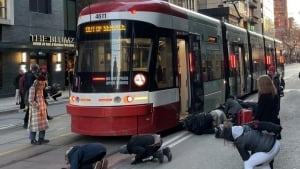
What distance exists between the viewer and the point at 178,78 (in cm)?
1132

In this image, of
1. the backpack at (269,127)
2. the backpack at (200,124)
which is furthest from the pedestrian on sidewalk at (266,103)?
the backpack at (200,124)

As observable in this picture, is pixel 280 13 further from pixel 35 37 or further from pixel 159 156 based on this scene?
pixel 159 156

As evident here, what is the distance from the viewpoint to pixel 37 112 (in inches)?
401

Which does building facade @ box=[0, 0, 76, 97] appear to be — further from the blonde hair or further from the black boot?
the blonde hair

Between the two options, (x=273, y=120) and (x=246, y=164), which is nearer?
(x=246, y=164)

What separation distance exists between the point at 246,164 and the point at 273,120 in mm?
1049

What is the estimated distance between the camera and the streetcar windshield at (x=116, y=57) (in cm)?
995

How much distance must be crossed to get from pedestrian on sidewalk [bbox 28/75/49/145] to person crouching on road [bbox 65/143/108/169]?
13.9ft

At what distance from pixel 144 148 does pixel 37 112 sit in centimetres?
331

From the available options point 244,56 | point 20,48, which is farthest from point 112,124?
point 20,48

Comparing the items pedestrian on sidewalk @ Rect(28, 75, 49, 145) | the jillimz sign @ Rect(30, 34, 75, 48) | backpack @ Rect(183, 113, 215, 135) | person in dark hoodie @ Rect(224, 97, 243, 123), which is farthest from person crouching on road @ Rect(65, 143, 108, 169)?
the jillimz sign @ Rect(30, 34, 75, 48)

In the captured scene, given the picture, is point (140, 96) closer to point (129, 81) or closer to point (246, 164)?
point (129, 81)

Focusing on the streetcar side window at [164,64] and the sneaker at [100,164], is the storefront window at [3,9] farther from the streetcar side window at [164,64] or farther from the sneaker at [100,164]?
the sneaker at [100,164]

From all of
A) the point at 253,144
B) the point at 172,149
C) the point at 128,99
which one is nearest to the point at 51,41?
the point at 128,99
